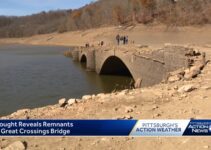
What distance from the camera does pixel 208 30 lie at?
5175cm

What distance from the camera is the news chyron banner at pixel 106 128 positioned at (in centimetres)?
687

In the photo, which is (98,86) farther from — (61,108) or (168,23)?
A: (168,23)

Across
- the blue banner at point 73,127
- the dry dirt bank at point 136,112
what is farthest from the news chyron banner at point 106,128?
the dry dirt bank at point 136,112

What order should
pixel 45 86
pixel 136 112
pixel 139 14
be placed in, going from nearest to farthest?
1. pixel 136 112
2. pixel 45 86
3. pixel 139 14

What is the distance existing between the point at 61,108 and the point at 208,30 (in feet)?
147

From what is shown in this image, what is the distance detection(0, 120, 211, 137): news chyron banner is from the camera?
6.87 metres

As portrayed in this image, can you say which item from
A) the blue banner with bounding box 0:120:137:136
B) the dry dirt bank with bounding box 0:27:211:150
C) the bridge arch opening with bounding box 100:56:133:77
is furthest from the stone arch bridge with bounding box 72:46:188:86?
the blue banner with bounding box 0:120:137:136

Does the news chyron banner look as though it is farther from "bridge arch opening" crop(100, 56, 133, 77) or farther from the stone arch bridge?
"bridge arch opening" crop(100, 56, 133, 77)

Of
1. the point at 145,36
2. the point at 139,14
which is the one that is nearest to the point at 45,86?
the point at 145,36

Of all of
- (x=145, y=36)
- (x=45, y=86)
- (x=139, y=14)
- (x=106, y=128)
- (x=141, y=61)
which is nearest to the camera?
(x=106, y=128)

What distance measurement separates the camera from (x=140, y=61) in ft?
79.4

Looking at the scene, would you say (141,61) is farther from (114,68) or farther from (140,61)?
(114,68)

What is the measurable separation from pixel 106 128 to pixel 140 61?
17.5m

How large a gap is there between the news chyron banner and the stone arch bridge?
9.49m
